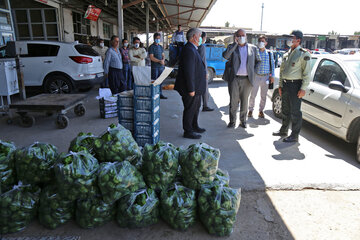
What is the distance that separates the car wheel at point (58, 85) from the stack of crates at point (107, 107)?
257 cm

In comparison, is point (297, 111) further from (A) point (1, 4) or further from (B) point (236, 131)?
(A) point (1, 4)

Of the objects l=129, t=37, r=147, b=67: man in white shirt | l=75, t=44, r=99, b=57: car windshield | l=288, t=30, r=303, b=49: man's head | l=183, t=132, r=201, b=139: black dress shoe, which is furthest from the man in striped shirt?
l=75, t=44, r=99, b=57: car windshield

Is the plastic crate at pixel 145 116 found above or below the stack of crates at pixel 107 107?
above

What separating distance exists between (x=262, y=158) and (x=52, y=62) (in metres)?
7.05

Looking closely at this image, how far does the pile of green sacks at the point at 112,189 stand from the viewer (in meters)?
2.52

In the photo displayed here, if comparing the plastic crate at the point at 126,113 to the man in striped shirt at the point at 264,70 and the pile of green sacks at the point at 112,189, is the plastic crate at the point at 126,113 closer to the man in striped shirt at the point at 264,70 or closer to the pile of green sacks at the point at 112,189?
the pile of green sacks at the point at 112,189

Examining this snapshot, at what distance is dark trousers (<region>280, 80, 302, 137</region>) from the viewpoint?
4.89 meters

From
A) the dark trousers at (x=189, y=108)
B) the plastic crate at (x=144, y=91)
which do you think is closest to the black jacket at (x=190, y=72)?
the dark trousers at (x=189, y=108)

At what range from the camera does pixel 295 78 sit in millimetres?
4832

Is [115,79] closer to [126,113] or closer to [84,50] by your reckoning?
[84,50]

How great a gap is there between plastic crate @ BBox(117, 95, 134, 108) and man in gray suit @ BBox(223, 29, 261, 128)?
91.3 inches

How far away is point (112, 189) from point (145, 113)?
204cm

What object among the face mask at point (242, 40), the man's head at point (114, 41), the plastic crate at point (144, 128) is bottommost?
the plastic crate at point (144, 128)

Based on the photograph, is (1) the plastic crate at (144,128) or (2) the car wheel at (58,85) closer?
(1) the plastic crate at (144,128)
